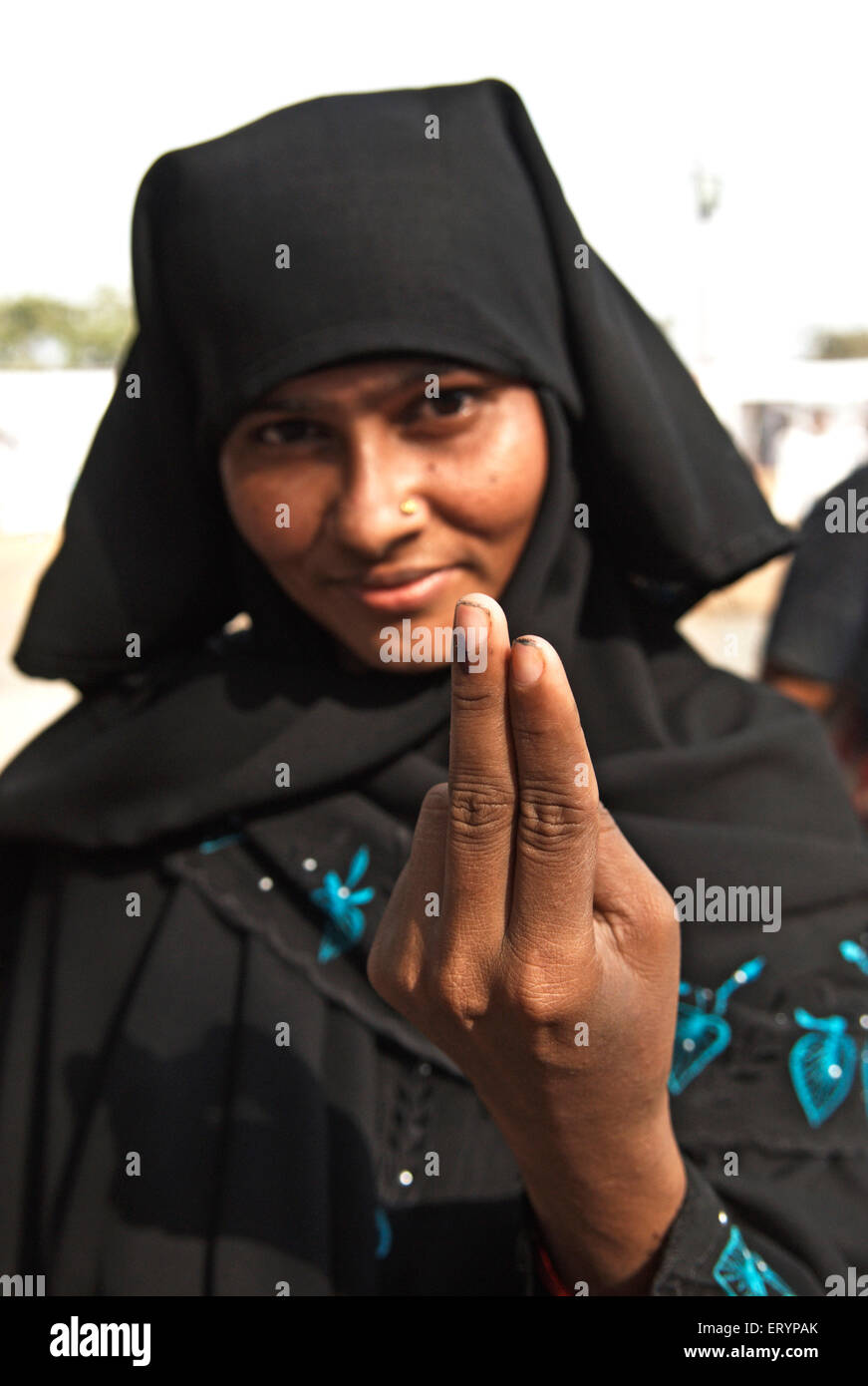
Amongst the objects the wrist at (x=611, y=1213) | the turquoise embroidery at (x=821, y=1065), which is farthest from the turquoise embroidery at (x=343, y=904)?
the turquoise embroidery at (x=821, y=1065)

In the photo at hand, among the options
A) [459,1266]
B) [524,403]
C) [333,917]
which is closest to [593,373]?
[524,403]

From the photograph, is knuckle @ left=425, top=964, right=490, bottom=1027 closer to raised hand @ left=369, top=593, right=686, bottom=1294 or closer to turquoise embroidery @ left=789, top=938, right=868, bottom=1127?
raised hand @ left=369, top=593, right=686, bottom=1294

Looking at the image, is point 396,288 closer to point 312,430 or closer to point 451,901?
point 312,430

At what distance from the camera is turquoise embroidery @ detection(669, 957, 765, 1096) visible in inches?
51.9

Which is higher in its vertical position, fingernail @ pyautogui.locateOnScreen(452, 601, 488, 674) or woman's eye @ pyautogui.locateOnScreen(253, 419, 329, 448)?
woman's eye @ pyautogui.locateOnScreen(253, 419, 329, 448)

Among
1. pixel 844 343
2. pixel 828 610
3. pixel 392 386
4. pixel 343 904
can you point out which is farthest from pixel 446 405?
pixel 844 343

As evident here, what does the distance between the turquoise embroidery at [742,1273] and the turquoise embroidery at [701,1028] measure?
0.61ft

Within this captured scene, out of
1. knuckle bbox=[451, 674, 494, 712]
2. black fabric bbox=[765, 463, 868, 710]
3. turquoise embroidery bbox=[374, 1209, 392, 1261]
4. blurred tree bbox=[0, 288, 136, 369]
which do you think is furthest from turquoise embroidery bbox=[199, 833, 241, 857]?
blurred tree bbox=[0, 288, 136, 369]

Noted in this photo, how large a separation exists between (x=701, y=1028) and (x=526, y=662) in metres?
0.74

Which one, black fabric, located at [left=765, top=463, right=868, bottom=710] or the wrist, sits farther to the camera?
black fabric, located at [left=765, top=463, right=868, bottom=710]

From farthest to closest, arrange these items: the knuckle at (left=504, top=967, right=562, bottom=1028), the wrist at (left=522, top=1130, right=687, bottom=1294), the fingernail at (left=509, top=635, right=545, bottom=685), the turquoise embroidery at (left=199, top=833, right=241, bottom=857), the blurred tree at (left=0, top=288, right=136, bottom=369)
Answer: the blurred tree at (left=0, top=288, right=136, bottom=369)
the turquoise embroidery at (left=199, top=833, right=241, bottom=857)
the wrist at (left=522, top=1130, right=687, bottom=1294)
the knuckle at (left=504, top=967, right=562, bottom=1028)
the fingernail at (left=509, top=635, right=545, bottom=685)

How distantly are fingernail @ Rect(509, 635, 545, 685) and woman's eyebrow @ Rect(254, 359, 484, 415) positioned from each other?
24.6 inches

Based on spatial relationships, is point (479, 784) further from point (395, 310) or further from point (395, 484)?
point (395, 310)

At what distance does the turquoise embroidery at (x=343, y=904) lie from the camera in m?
1.42
